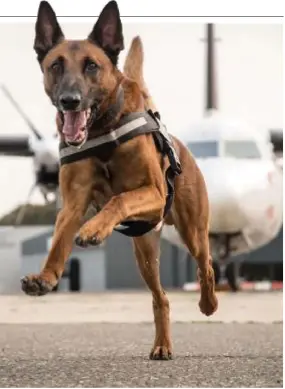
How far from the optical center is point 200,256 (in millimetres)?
4965

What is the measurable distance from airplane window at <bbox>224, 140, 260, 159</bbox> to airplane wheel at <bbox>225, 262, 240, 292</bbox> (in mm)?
2547

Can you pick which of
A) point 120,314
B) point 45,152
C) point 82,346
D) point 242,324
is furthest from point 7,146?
point 82,346

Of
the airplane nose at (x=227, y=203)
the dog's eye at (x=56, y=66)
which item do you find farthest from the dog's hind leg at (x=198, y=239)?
the airplane nose at (x=227, y=203)

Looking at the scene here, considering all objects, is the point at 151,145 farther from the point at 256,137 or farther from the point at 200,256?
the point at 256,137

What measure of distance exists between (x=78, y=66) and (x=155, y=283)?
2.22m

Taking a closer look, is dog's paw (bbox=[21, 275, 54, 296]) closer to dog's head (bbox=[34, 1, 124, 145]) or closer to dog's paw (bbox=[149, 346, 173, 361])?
dog's head (bbox=[34, 1, 124, 145])

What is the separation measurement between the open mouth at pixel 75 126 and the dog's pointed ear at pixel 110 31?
1.24ft

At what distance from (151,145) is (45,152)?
41.8 feet

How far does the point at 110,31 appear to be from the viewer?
3.95 meters

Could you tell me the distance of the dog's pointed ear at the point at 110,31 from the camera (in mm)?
3945

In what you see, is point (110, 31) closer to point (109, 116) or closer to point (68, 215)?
point (109, 116)

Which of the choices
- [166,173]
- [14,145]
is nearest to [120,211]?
[166,173]

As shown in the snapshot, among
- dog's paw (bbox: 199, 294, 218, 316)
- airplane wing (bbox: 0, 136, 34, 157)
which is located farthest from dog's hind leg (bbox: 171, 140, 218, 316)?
airplane wing (bbox: 0, 136, 34, 157)

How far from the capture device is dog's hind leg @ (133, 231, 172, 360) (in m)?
5.39
